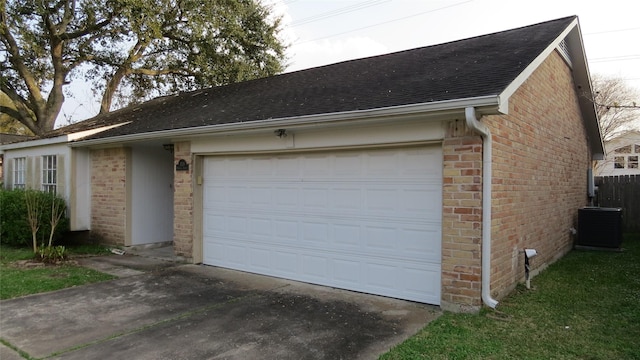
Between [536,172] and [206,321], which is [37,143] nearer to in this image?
[206,321]

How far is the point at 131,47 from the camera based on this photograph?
19484 mm

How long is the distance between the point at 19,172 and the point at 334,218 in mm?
10156

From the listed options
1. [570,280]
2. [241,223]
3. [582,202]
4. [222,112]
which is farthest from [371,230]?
[582,202]

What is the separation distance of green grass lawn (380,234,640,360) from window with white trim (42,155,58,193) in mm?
9805

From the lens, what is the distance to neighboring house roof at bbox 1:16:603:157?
527 cm

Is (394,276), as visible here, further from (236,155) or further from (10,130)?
(10,130)

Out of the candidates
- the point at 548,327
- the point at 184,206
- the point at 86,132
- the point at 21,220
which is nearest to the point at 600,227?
the point at 548,327

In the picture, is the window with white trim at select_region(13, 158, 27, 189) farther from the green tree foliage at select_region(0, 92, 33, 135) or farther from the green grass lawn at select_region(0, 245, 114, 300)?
the green tree foliage at select_region(0, 92, 33, 135)

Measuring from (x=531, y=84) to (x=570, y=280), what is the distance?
316 cm

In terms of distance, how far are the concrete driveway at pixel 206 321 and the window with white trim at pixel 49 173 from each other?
5153 millimetres

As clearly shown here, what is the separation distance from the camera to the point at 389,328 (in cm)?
459

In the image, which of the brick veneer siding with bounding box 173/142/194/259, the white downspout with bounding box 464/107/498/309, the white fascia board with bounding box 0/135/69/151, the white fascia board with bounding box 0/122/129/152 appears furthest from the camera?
the white fascia board with bounding box 0/135/69/151

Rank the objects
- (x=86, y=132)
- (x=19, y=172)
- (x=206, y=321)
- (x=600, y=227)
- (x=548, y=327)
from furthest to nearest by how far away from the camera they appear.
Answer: (x=19, y=172)
(x=86, y=132)
(x=600, y=227)
(x=206, y=321)
(x=548, y=327)

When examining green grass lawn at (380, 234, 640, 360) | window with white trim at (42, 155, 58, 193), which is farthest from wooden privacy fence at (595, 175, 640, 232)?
window with white trim at (42, 155, 58, 193)
